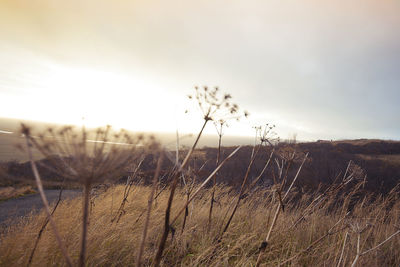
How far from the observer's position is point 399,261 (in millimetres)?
3881

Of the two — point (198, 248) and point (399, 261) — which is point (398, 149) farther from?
point (198, 248)

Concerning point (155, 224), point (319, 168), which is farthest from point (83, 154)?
point (319, 168)

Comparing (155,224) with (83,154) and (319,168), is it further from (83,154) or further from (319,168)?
(319,168)

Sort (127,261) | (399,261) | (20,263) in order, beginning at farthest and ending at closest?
(399,261) < (127,261) < (20,263)

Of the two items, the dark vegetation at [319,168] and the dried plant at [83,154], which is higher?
the dried plant at [83,154]

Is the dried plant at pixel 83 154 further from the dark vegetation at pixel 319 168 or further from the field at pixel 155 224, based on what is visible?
the dark vegetation at pixel 319 168

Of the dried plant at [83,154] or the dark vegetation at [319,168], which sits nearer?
the dried plant at [83,154]

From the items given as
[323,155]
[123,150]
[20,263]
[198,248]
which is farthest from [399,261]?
[323,155]

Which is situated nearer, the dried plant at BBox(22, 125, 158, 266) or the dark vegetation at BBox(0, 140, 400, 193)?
the dried plant at BBox(22, 125, 158, 266)

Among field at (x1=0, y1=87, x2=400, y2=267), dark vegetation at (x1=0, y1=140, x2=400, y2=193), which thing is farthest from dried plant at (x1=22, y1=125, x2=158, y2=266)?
dark vegetation at (x1=0, y1=140, x2=400, y2=193)

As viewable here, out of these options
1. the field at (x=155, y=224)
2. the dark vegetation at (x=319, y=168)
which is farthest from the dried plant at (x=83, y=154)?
the dark vegetation at (x=319, y=168)

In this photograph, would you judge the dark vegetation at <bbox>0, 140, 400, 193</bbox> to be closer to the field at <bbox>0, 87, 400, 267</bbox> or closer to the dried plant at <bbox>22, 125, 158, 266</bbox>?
the field at <bbox>0, 87, 400, 267</bbox>

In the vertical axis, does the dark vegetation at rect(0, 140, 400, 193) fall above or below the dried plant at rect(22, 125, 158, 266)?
below

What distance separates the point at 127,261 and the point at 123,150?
7.74 feet
